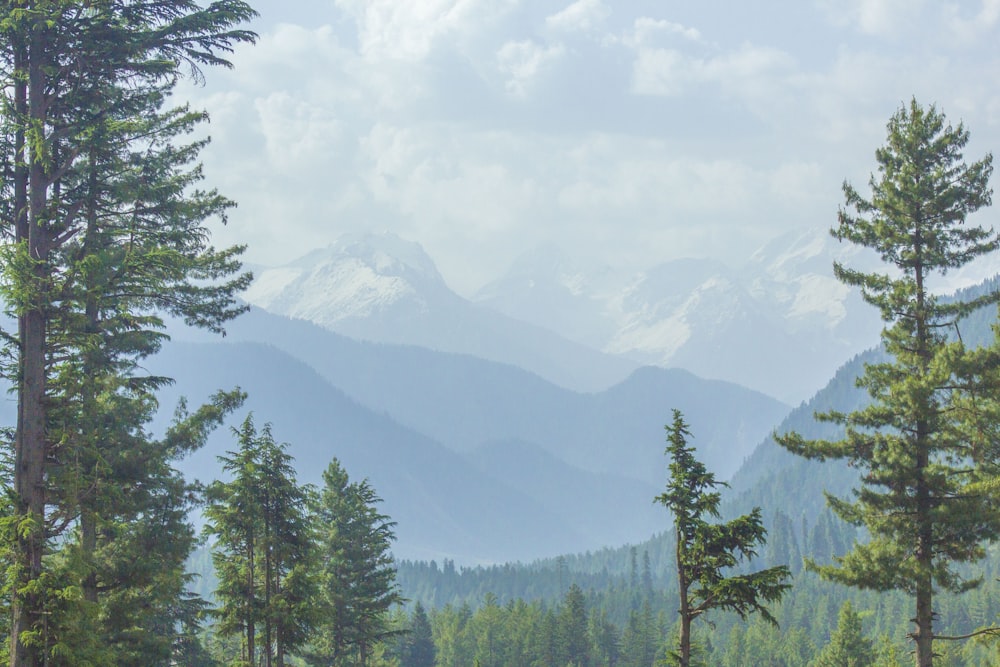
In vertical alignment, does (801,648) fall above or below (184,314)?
below

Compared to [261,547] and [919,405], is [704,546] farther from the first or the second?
→ [261,547]

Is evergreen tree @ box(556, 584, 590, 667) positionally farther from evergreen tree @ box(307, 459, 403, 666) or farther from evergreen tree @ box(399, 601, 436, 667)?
evergreen tree @ box(307, 459, 403, 666)

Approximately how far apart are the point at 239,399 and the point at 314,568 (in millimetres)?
9281

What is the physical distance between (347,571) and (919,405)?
1027 inches

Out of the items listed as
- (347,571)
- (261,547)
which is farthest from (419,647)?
Answer: (261,547)

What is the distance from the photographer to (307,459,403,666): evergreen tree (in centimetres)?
4297

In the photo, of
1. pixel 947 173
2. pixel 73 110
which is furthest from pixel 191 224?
pixel 947 173

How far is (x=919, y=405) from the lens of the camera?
2542 centimetres

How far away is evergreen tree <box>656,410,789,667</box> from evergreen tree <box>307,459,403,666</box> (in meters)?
21.2

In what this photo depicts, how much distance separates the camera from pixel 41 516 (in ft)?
64.6

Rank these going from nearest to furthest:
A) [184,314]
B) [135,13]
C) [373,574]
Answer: [135,13] → [184,314] → [373,574]

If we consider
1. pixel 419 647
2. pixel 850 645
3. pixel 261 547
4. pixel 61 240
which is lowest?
pixel 419 647

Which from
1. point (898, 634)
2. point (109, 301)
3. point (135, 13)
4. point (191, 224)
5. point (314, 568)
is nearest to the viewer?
point (135, 13)

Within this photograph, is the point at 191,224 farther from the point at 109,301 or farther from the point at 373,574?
the point at 373,574
